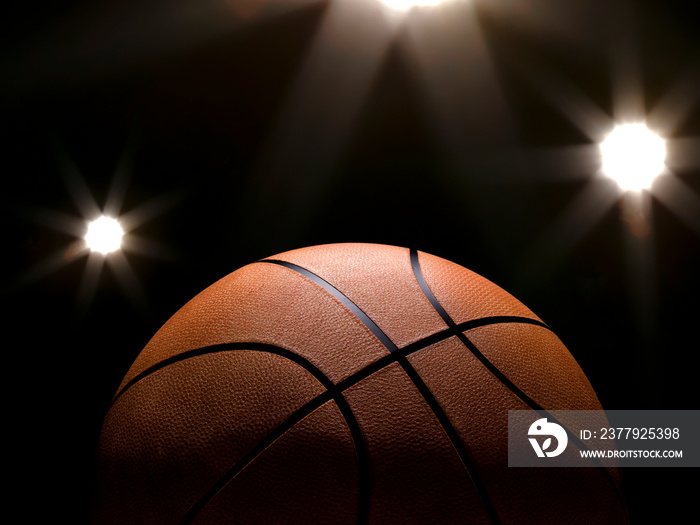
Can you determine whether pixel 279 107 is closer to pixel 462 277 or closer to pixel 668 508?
pixel 462 277

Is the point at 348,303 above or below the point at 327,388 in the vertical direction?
above

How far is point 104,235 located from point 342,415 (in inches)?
49.4

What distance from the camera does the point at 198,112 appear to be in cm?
151

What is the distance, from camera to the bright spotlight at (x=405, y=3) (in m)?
1.39

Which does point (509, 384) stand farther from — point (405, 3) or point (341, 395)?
point (405, 3)

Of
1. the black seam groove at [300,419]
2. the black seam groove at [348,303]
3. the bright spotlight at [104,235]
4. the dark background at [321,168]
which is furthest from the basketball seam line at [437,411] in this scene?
the bright spotlight at [104,235]

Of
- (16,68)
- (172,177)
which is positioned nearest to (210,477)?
(172,177)

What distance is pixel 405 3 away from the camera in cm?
141

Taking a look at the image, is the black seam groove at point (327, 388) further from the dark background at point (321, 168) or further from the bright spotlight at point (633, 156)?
the bright spotlight at point (633, 156)

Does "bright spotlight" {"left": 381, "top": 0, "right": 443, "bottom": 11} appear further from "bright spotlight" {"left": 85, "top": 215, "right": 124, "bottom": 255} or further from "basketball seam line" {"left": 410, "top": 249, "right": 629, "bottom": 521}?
"bright spotlight" {"left": 85, "top": 215, "right": 124, "bottom": 255}

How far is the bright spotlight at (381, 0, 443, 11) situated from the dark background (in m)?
0.04

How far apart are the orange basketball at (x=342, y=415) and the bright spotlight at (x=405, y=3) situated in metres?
1.06

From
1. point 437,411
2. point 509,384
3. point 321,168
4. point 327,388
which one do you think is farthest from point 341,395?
point 321,168

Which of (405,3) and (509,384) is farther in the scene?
(405,3)
